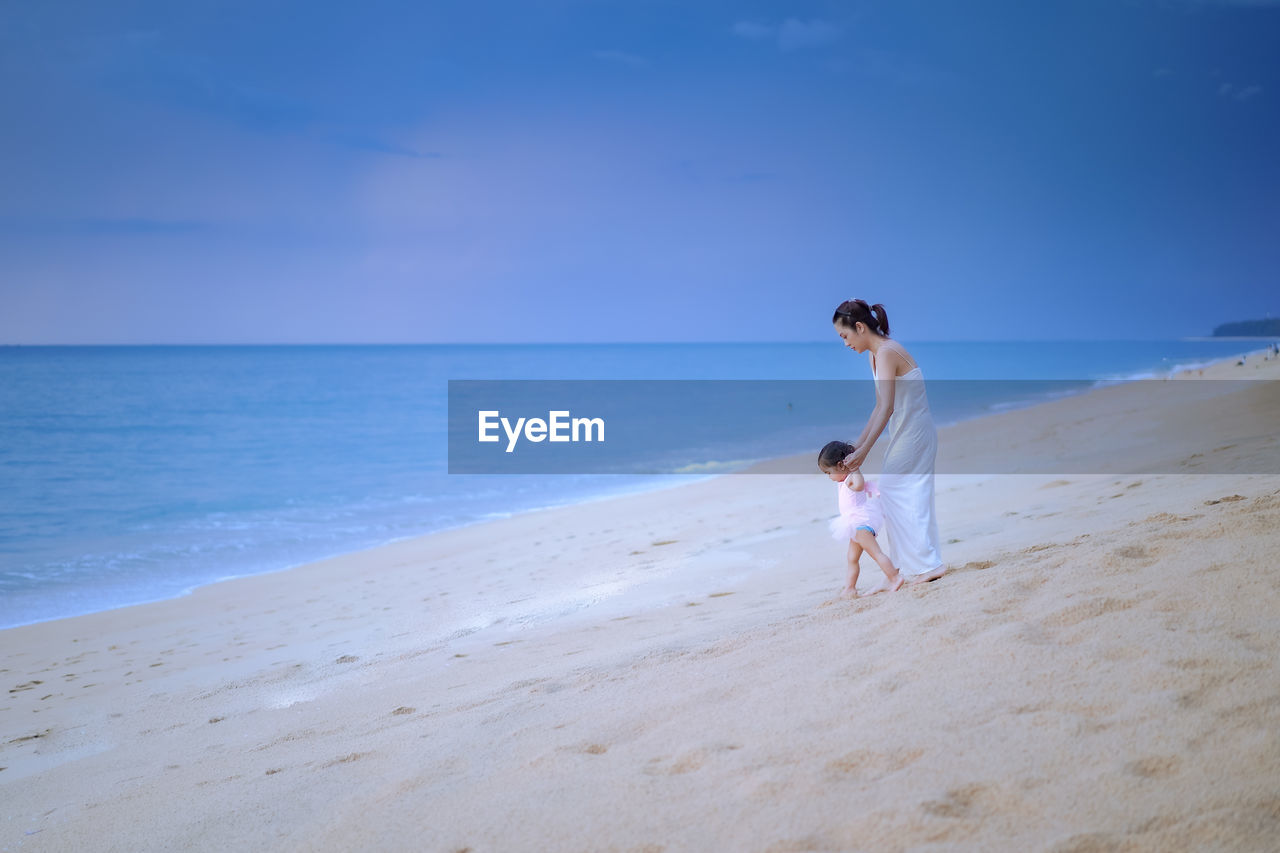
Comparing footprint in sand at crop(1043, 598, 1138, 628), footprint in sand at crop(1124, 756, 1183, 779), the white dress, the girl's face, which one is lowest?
footprint in sand at crop(1124, 756, 1183, 779)

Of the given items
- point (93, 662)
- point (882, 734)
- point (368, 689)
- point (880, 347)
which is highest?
point (880, 347)

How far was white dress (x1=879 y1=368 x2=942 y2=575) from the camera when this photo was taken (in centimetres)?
472

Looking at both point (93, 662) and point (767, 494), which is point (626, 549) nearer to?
point (767, 494)

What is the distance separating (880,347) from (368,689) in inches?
141

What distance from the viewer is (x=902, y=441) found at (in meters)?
4.83

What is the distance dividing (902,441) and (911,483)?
0.25 metres

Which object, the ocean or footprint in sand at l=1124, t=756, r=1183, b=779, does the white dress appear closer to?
footprint in sand at l=1124, t=756, r=1183, b=779

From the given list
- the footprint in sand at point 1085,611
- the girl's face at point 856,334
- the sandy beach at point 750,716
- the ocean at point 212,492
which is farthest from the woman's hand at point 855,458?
the ocean at point 212,492

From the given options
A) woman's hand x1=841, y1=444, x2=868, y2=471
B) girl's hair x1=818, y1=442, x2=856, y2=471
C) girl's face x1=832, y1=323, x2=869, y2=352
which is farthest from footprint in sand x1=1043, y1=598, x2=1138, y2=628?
girl's face x1=832, y1=323, x2=869, y2=352

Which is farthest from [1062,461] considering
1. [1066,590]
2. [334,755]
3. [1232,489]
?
[334,755]

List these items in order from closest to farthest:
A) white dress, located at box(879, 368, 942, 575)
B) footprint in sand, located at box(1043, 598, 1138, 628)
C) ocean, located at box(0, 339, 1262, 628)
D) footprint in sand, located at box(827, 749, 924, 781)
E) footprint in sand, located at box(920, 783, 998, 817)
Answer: footprint in sand, located at box(920, 783, 998, 817)
footprint in sand, located at box(827, 749, 924, 781)
footprint in sand, located at box(1043, 598, 1138, 628)
white dress, located at box(879, 368, 942, 575)
ocean, located at box(0, 339, 1262, 628)

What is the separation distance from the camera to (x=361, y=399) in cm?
4259

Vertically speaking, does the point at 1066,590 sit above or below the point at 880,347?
below

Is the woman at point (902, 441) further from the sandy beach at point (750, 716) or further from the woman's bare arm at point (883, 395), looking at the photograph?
the sandy beach at point (750, 716)
